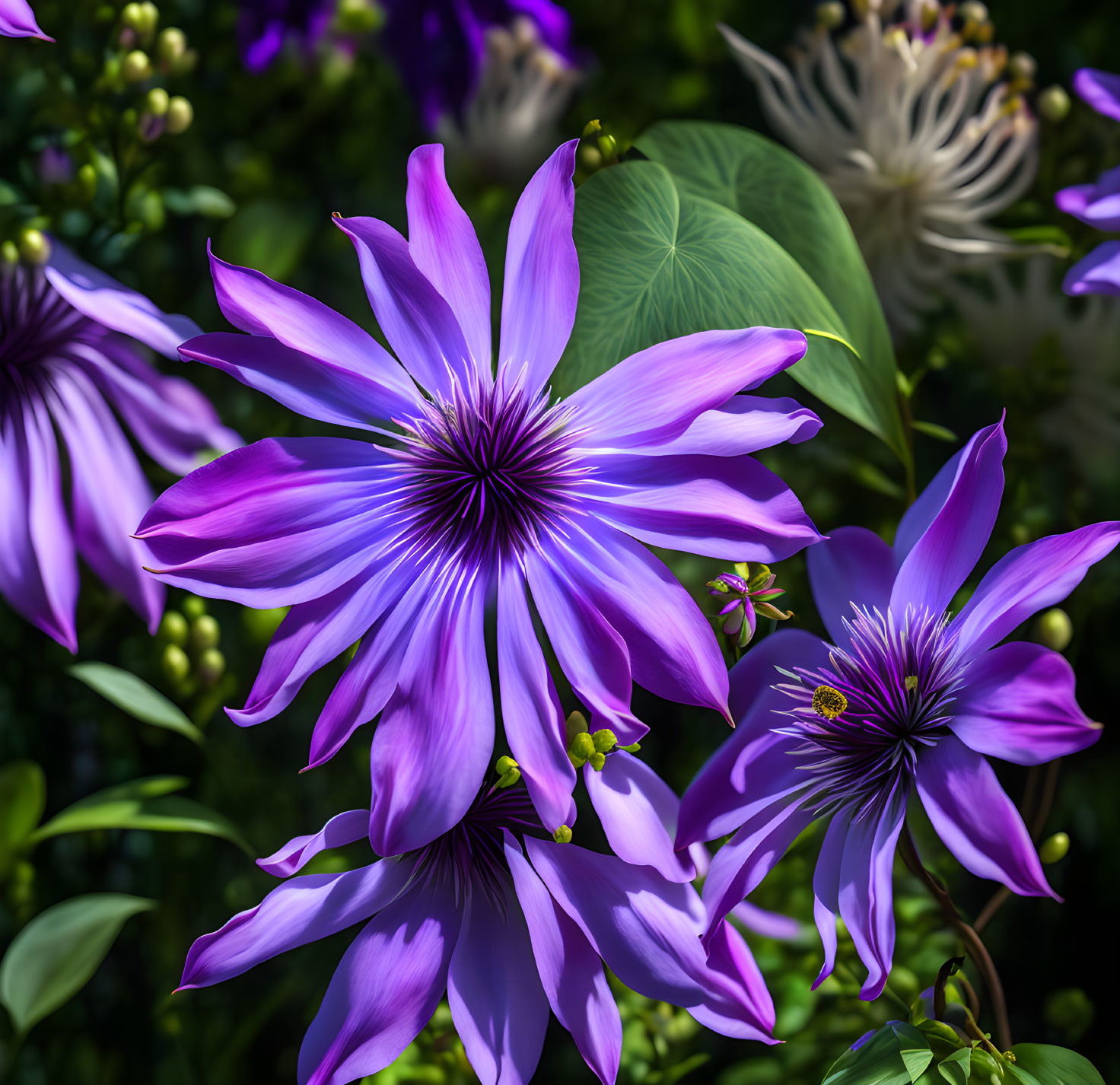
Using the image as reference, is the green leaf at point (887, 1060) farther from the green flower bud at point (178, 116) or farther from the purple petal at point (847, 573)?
the green flower bud at point (178, 116)

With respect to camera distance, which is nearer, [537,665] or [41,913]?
[537,665]

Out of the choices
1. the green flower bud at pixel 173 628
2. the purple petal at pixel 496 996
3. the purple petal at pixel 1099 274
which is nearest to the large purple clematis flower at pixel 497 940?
the purple petal at pixel 496 996

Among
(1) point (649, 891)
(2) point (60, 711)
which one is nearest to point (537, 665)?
(1) point (649, 891)

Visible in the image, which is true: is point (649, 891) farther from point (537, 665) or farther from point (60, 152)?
point (60, 152)

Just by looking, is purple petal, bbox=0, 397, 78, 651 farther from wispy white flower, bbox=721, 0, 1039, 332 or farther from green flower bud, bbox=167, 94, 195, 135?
wispy white flower, bbox=721, 0, 1039, 332

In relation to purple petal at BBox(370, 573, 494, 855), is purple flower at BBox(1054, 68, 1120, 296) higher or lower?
higher

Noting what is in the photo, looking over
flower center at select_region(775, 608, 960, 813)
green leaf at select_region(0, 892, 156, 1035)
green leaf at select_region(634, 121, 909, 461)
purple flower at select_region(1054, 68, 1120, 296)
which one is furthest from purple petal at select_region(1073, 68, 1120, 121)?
green leaf at select_region(0, 892, 156, 1035)
